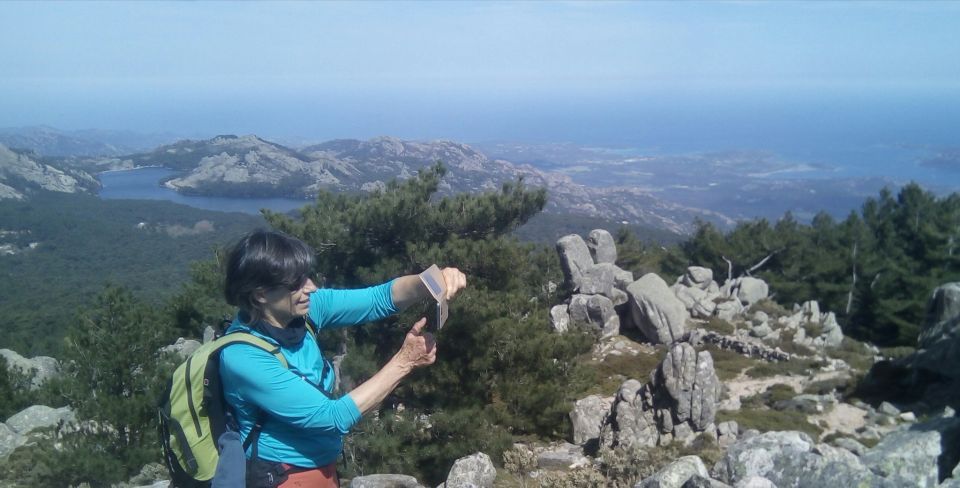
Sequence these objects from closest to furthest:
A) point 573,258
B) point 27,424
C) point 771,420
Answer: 1. point 771,420
2. point 27,424
3. point 573,258

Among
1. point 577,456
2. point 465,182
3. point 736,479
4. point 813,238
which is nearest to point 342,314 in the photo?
point 736,479

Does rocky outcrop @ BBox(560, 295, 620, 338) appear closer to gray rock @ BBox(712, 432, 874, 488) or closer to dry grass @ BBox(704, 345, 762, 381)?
dry grass @ BBox(704, 345, 762, 381)

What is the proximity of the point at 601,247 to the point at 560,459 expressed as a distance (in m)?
15.9

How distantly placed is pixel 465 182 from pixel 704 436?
2928 centimetres

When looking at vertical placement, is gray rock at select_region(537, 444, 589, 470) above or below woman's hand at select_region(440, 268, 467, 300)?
below

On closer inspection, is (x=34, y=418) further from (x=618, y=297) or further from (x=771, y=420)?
(x=618, y=297)

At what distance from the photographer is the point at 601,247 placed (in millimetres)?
23625

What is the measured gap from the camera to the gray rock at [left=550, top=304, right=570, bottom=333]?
18522 mm

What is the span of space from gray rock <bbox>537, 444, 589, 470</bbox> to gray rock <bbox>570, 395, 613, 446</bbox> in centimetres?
92

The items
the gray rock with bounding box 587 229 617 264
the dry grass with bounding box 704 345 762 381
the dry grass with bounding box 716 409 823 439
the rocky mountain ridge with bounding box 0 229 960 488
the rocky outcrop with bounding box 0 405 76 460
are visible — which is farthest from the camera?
the gray rock with bounding box 587 229 617 264

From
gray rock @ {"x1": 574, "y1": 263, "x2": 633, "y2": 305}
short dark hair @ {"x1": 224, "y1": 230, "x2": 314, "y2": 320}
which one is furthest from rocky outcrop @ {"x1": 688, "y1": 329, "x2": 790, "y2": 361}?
short dark hair @ {"x1": 224, "y1": 230, "x2": 314, "y2": 320}

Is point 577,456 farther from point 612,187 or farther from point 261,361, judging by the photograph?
point 612,187

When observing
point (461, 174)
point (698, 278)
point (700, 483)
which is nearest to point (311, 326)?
point (700, 483)

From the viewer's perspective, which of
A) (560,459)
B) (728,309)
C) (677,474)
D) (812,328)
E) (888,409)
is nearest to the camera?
(677,474)
